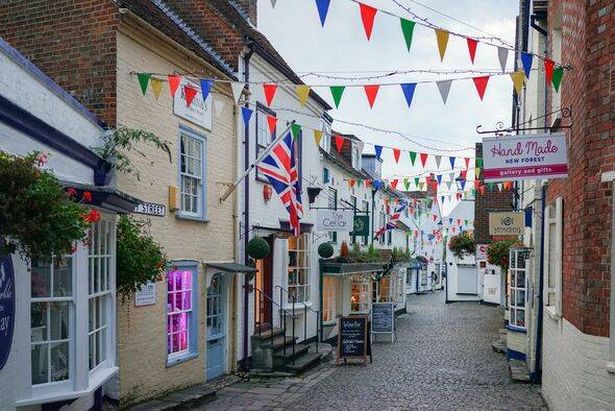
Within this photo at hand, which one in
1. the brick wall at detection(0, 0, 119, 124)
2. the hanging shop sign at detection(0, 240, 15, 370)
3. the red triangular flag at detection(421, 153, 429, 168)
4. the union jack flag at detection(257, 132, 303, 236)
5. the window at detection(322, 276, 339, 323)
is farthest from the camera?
the window at detection(322, 276, 339, 323)

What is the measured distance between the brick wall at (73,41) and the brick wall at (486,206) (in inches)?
818

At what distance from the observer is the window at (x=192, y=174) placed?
36.9 feet

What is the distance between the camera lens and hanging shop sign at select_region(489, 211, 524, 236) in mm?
14211

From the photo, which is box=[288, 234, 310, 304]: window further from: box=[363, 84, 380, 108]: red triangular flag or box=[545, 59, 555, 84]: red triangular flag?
box=[545, 59, 555, 84]: red triangular flag

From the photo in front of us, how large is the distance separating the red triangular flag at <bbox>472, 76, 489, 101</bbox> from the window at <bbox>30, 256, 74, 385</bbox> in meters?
5.42

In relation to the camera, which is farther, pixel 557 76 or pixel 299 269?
pixel 299 269

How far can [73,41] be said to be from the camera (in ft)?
30.9

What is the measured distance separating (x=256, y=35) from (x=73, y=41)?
802 cm

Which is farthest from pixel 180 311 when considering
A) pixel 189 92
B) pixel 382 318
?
pixel 382 318

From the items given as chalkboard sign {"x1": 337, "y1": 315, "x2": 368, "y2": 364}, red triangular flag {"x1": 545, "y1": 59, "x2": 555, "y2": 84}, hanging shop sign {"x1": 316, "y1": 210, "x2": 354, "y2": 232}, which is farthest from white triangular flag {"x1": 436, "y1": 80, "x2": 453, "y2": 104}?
hanging shop sign {"x1": 316, "y1": 210, "x2": 354, "y2": 232}

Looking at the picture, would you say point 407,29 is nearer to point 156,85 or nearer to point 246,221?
point 156,85

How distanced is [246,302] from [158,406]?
4361 millimetres

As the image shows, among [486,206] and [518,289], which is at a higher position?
[486,206]

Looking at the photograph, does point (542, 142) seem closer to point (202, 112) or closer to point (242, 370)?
point (202, 112)
